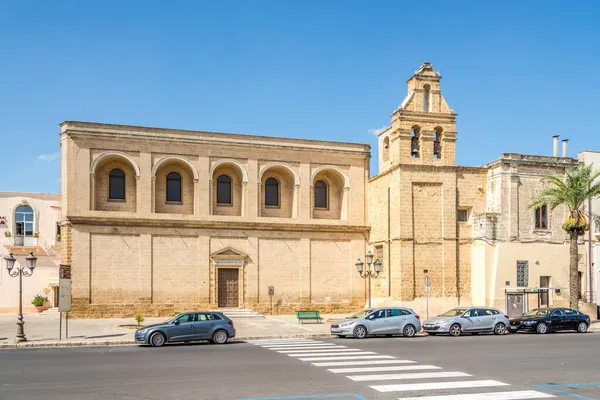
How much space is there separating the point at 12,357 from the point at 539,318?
71.4 feet

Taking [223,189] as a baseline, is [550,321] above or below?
below

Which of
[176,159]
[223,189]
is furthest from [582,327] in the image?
[176,159]

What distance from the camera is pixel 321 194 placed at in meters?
41.6

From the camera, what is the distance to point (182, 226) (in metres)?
37.8

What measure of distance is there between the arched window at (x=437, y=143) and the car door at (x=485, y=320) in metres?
12.3

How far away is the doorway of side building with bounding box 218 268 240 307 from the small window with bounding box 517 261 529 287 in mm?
16160

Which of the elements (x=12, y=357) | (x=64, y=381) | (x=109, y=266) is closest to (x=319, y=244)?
(x=109, y=266)

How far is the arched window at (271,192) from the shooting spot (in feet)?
133

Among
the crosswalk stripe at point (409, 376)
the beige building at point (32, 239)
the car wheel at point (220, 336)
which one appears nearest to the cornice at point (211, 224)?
the beige building at point (32, 239)

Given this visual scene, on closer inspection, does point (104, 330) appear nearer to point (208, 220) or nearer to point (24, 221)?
point (208, 220)

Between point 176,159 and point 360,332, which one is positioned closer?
point 360,332

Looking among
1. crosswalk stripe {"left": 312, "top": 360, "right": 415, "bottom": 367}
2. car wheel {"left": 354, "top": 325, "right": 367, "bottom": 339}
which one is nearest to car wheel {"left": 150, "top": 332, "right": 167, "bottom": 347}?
car wheel {"left": 354, "top": 325, "right": 367, "bottom": 339}

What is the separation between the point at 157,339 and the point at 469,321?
13.3 meters

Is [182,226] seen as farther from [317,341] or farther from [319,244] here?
[317,341]
